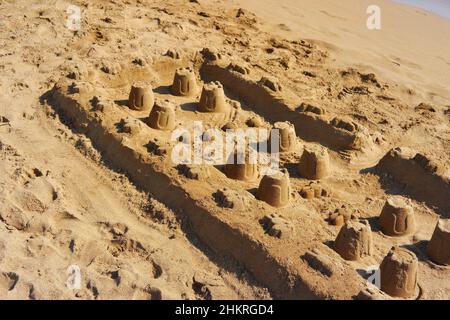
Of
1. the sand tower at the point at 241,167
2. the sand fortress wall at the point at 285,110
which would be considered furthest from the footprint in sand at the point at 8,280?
the sand fortress wall at the point at 285,110

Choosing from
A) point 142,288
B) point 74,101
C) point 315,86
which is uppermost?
point 315,86

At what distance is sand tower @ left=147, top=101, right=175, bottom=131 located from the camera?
25.1 ft

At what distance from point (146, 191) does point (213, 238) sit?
4.00 ft

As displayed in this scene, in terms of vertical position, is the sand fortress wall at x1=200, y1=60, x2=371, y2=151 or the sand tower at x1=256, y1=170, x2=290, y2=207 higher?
the sand fortress wall at x1=200, y1=60, x2=371, y2=151

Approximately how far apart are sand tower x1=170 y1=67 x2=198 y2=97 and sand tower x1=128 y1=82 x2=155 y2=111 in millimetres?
786

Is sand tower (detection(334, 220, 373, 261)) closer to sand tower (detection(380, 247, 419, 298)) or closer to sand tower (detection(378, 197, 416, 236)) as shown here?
sand tower (detection(380, 247, 419, 298))

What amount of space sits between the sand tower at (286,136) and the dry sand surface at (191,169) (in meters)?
0.11

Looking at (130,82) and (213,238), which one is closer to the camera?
(213,238)

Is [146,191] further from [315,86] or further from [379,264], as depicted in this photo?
[315,86]

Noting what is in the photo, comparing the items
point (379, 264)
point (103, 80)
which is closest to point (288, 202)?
point (379, 264)

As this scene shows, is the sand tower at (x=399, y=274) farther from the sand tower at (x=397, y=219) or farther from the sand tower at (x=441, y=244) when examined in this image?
the sand tower at (x=397, y=219)

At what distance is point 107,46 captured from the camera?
9898mm

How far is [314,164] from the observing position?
23.6ft

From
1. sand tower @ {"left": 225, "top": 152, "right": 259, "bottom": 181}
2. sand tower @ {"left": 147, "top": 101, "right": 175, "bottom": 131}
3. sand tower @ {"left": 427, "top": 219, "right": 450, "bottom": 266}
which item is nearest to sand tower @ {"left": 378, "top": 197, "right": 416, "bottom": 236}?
sand tower @ {"left": 427, "top": 219, "right": 450, "bottom": 266}
